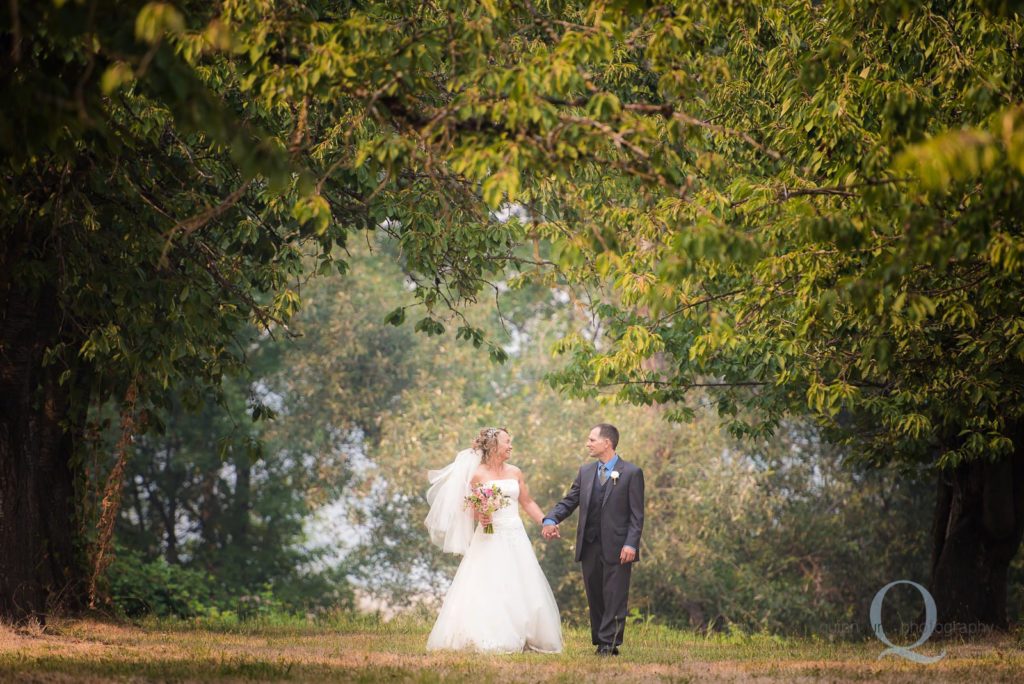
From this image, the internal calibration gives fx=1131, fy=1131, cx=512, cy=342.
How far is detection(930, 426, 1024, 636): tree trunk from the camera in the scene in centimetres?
1472

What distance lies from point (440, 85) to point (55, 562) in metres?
7.62

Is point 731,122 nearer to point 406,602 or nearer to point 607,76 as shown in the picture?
point 607,76

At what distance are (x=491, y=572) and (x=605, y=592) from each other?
4.90 feet

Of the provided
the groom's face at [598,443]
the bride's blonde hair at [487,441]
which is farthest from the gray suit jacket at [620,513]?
the bride's blonde hair at [487,441]

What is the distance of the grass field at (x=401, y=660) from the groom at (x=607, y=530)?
40cm

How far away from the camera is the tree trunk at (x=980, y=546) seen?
14719 millimetres

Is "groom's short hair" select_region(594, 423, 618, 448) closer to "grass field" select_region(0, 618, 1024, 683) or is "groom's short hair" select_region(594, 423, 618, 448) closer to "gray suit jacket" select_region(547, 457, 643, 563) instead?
"gray suit jacket" select_region(547, 457, 643, 563)

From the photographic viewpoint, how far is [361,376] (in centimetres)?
2831

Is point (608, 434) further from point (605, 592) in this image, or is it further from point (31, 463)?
point (31, 463)

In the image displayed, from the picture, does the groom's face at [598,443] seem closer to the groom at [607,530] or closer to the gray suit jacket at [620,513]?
the groom at [607,530]

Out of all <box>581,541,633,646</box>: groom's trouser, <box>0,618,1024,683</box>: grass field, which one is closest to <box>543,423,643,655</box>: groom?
<box>581,541,633,646</box>: groom's trouser

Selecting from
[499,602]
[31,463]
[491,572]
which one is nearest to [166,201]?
[31,463]

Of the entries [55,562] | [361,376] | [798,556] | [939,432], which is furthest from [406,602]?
[939,432]

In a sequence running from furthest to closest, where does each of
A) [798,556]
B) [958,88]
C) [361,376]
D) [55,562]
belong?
[361,376] → [798,556] → [55,562] → [958,88]
